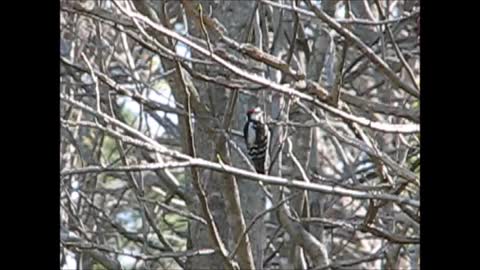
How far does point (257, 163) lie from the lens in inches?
138

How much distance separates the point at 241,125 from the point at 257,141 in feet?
1.13

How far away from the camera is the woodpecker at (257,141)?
11.3 ft

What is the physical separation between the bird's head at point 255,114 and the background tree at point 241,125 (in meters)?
0.04

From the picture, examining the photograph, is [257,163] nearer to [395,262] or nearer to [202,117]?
[202,117]

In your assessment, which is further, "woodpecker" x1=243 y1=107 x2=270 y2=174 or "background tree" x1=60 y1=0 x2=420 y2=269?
"woodpecker" x1=243 y1=107 x2=270 y2=174

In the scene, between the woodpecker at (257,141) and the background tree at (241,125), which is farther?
the woodpecker at (257,141)

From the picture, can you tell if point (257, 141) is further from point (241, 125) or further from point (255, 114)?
point (241, 125)

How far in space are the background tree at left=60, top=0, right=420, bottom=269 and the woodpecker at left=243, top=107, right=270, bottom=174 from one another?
5 centimetres

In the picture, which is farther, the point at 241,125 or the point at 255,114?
the point at 241,125

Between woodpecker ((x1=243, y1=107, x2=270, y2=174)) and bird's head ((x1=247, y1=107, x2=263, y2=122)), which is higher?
bird's head ((x1=247, y1=107, x2=263, y2=122))

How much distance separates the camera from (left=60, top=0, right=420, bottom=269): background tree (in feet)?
9.15

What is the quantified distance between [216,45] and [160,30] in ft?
2.59

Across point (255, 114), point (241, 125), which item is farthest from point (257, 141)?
point (241, 125)

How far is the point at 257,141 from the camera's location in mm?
3582
